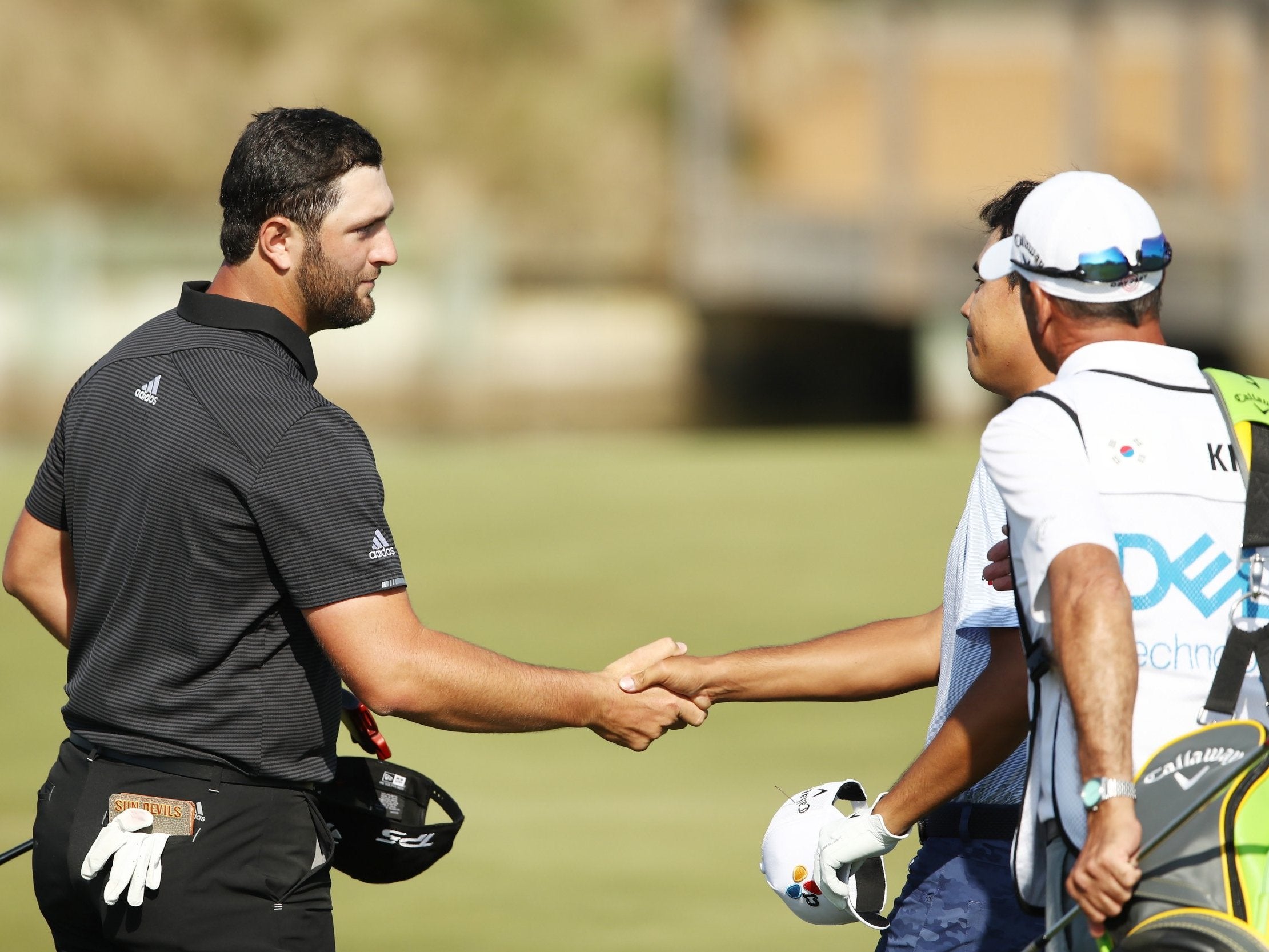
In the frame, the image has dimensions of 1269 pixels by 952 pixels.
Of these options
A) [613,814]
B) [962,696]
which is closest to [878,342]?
[613,814]

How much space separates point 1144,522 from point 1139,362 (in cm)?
26

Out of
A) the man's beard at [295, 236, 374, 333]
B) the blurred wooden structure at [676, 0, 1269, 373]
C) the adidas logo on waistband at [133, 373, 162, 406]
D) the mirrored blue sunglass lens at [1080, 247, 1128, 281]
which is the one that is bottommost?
the adidas logo on waistband at [133, 373, 162, 406]

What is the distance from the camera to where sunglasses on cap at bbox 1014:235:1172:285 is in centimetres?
271

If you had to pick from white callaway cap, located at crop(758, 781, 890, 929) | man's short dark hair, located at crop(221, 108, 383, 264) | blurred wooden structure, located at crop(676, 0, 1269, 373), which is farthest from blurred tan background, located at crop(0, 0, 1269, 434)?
man's short dark hair, located at crop(221, 108, 383, 264)

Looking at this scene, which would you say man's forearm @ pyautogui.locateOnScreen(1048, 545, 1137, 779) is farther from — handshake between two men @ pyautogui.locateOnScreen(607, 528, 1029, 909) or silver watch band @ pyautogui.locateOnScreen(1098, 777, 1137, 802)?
handshake between two men @ pyautogui.locateOnScreen(607, 528, 1029, 909)

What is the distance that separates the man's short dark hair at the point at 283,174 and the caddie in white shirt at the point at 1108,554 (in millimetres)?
1293

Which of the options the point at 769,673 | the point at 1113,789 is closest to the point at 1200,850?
the point at 1113,789

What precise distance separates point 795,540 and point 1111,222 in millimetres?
10213

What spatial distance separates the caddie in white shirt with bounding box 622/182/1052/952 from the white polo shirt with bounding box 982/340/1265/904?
1.16 ft

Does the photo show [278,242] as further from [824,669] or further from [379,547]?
[824,669]

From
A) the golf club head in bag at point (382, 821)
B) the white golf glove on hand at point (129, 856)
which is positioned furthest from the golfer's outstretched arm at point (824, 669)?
the white golf glove on hand at point (129, 856)

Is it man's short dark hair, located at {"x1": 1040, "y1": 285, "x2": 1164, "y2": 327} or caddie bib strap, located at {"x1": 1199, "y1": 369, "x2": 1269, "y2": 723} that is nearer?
caddie bib strap, located at {"x1": 1199, "y1": 369, "x2": 1269, "y2": 723}

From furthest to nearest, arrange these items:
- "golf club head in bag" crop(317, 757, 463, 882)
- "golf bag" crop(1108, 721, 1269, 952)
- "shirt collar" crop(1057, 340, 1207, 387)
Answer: "golf club head in bag" crop(317, 757, 463, 882)
"shirt collar" crop(1057, 340, 1207, 387)
"golf bag" crop(1108, 721, 1269, 952)

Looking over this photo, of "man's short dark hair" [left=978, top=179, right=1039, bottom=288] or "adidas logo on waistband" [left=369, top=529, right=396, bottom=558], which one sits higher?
"man's short dark hair" [left=978, top=179, right=1039, bottom=288]
